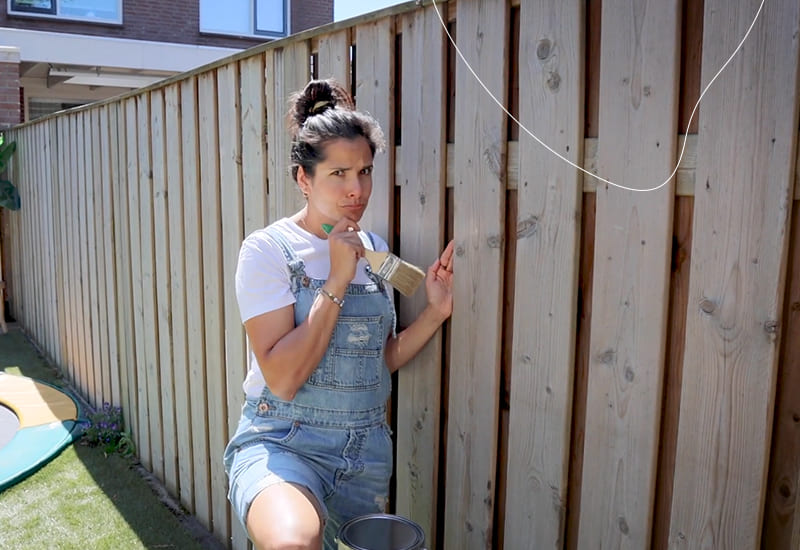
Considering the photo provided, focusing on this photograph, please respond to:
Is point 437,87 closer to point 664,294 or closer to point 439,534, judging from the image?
point 664,294

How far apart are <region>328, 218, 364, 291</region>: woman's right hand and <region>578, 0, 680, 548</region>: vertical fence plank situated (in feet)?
2.15

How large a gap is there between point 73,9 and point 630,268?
15.2 metres

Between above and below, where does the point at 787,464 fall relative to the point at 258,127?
below

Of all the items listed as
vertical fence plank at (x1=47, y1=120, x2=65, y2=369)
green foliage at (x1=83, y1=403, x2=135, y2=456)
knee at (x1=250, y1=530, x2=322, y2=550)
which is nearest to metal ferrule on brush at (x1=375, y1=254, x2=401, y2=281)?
knee at (x1=250, y1=530, x2=322, y2=550)

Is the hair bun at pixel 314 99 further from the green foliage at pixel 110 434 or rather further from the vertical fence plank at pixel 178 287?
the green foliage at pixel 110 434

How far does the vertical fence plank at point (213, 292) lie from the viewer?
3.65 meters

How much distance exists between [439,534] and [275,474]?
72cm

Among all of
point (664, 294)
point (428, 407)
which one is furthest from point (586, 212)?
point (428, 407)

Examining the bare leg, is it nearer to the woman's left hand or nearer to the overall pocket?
the overall pocket

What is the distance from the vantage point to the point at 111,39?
12.4 meters

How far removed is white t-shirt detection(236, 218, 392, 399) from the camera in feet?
7.13

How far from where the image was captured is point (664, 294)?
174 cm

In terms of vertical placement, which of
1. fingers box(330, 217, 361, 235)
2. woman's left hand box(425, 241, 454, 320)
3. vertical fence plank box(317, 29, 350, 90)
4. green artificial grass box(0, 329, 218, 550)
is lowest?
green artificial grass box(0, 329, 218, 550)

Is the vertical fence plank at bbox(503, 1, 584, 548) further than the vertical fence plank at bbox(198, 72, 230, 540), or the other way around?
the vertical fence plank at bbox(198, 72, 230, 540)
